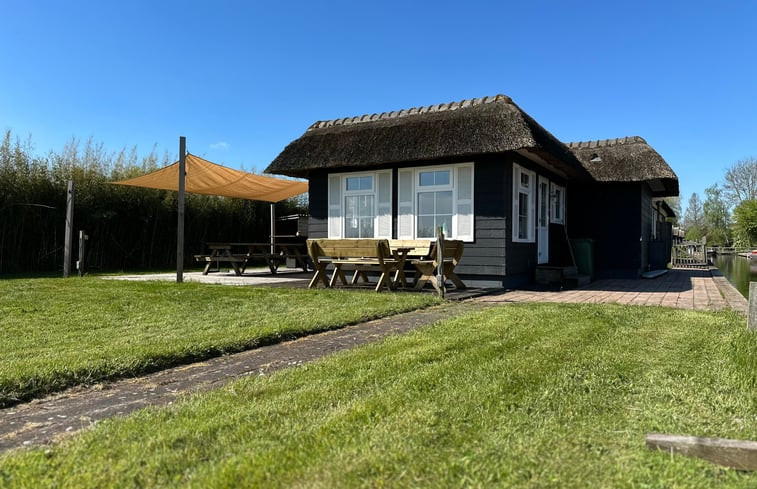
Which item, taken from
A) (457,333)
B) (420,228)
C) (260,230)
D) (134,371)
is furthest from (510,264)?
(260,230)

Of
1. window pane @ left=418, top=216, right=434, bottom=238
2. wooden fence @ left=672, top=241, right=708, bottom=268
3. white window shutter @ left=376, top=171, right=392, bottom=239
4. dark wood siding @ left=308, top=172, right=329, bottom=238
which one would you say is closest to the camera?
window pane @ left=418, top=216, right=434, bottom=238

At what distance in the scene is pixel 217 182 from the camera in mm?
11906

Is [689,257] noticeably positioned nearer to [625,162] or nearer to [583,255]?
[625,162]

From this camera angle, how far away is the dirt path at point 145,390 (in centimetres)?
235

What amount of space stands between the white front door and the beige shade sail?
5812 millimetres

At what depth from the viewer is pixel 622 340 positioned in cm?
409

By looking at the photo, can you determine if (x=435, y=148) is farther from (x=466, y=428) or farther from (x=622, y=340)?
(x=466, y=428)

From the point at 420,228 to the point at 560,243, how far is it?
3.84 m

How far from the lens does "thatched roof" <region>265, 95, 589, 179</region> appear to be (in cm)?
862

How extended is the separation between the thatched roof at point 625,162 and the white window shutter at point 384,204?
528 cm

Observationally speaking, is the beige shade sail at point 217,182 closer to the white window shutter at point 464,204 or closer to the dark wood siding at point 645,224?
the white window shutter at point 464,204

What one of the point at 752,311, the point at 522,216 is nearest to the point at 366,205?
the point at 522,216

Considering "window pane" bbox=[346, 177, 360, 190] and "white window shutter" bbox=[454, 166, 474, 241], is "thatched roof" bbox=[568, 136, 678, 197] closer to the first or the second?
"white window shutter" bbox=[454, 166, 474, 241]

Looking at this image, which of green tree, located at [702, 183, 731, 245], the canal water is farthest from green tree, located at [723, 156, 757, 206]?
the canal water
